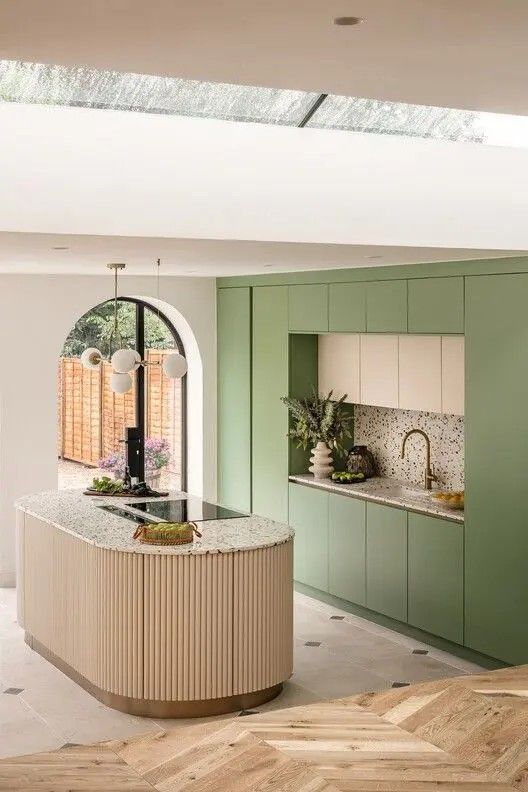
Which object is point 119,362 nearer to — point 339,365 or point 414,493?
point 339,365

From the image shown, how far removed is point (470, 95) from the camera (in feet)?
10.5

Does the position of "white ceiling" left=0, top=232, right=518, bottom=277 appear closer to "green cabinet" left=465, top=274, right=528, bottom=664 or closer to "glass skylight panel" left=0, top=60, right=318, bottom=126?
"green cabinet" left=465, top=274, right=528, bottom=664

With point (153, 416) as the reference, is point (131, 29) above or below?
above

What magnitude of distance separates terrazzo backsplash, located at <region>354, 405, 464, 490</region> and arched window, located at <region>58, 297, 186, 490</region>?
189 cm

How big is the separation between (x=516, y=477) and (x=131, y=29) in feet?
14.9

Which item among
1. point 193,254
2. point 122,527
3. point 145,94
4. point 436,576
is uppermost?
point 145,94

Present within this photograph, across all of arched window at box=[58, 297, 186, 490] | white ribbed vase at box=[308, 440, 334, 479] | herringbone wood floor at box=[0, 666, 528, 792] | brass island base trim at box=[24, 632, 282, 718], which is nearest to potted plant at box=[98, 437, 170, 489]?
arched window at box=[58, 297, 186, 490]

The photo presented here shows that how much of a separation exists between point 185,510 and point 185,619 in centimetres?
120

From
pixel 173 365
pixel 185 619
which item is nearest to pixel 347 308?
pixel 173 365

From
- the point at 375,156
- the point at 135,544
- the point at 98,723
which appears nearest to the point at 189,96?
the point at 375,156

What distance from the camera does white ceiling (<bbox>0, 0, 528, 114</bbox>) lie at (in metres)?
2.39

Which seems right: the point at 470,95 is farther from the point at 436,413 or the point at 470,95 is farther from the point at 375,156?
the point at 436,413

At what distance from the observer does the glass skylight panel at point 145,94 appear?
15.2 ft

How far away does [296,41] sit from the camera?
262cm
